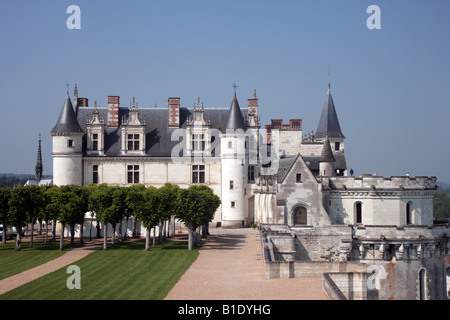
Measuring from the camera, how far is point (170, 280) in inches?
1099

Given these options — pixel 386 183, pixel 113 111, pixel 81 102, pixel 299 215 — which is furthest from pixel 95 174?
pixel 386 183

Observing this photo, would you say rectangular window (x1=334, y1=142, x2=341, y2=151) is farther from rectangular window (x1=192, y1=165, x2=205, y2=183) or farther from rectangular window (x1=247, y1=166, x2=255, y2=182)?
rectangular window (x1=192, y1=165, x2=205, y2=183)

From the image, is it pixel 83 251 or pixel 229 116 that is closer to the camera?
pixel 83 251

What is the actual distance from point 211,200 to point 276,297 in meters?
21.4

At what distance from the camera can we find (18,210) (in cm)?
3938

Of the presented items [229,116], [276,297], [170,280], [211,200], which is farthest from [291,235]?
[229,116]

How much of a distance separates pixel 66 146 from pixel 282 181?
68.3 ft

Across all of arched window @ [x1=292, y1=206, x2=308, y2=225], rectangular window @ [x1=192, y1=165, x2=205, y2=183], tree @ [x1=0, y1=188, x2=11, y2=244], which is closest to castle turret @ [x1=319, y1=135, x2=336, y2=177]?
arched window @ [x1=292, y1=206, x2=308, y2=225]

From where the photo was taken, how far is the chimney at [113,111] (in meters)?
56.2

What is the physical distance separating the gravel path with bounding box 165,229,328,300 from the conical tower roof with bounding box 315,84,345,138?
2347cm

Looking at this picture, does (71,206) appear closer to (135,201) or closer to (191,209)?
(135,201)
